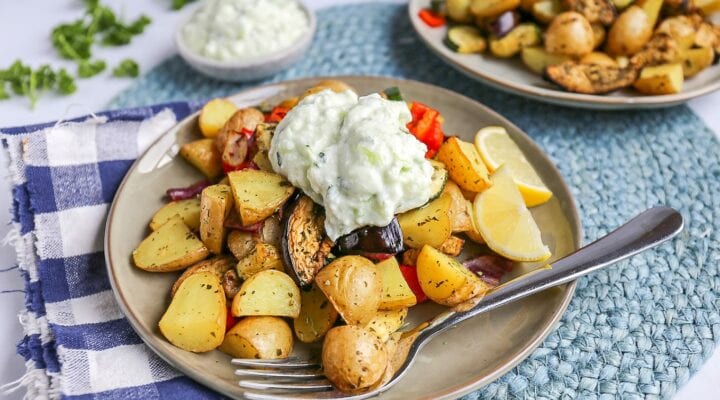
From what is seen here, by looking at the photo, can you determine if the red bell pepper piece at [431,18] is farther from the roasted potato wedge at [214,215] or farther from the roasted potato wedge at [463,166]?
the roasted potato wedge at [214,215]

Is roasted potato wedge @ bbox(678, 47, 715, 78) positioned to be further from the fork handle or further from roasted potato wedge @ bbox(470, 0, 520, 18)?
the fork handle

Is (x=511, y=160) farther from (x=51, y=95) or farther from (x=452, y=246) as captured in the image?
(x=51, y=95)

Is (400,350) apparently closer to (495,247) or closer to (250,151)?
(495,247)

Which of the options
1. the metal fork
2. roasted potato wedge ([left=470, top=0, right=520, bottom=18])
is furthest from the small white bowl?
the metal fork

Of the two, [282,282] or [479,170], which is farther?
[479,170]

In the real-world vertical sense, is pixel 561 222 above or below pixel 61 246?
above

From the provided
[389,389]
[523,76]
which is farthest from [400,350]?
[523,76]

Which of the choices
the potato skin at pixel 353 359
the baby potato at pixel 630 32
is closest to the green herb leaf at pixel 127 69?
the potato skin at pixel 353 359
